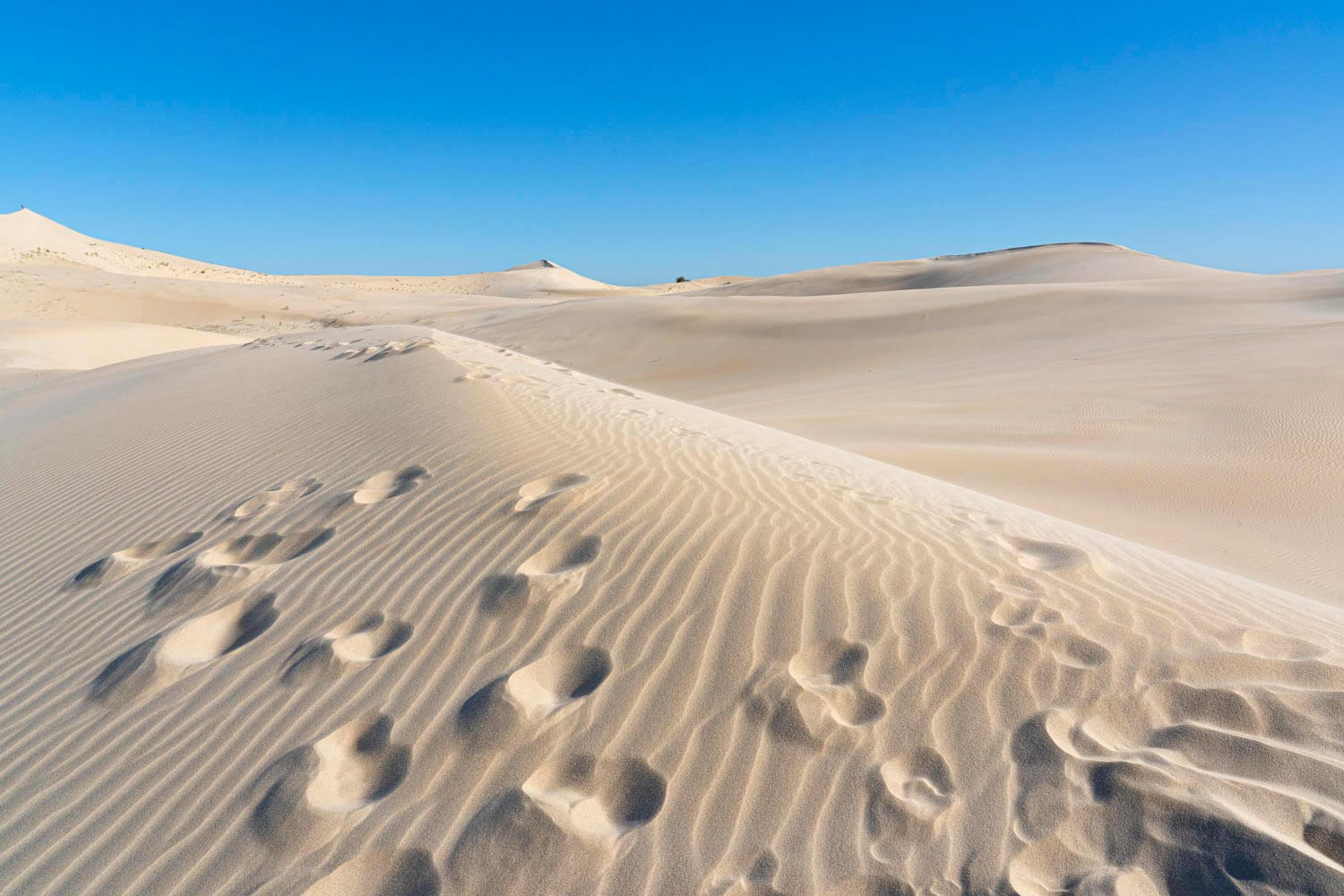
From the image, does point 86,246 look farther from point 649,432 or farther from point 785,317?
point 649,432

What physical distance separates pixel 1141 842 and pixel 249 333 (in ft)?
101

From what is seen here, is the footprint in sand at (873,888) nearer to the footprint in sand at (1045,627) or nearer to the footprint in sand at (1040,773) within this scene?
the footprint in sand at (1040,773)

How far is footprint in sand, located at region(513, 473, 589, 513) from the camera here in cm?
406

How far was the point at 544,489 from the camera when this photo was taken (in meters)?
4.25

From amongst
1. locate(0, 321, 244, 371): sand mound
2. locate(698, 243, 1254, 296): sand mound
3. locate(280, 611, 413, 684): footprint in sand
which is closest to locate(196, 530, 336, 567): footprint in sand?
locate(280, 611, 413, 684): footprint in sand

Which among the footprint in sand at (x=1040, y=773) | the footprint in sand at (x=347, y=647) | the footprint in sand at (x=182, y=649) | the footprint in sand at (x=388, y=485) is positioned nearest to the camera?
the footprint in sand at (x=1040, y=773)

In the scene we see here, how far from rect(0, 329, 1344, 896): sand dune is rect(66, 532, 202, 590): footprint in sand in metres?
0.02

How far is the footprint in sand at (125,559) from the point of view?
414cm

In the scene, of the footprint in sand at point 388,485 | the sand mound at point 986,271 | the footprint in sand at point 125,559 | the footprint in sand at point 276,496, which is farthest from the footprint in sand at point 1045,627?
the sand mound at point 986,271

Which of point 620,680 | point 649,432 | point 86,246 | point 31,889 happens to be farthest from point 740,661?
point 86,246

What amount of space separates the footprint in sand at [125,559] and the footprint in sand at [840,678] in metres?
3.60

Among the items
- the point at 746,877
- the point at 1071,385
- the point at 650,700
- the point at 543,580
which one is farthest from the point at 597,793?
the point at 1071,385

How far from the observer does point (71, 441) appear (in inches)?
285

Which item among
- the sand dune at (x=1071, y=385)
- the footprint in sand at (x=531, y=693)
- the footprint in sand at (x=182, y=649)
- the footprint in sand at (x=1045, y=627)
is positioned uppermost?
the footprint in sand at (x=1045, y=627)
